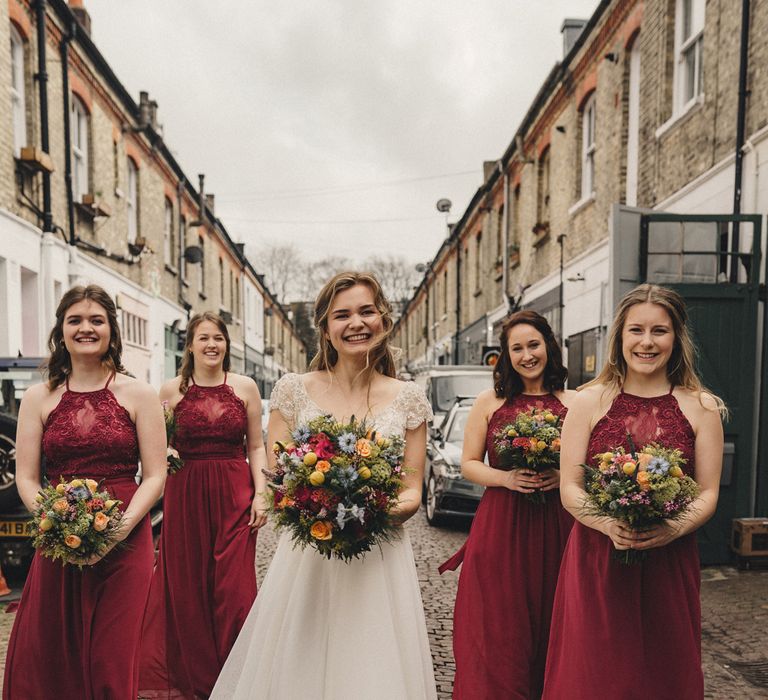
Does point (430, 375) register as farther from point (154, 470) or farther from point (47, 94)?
point (154, 470)

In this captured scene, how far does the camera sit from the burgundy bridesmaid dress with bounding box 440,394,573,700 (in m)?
3.48

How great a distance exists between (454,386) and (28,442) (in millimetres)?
9782

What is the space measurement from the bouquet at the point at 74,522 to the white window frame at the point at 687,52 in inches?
352

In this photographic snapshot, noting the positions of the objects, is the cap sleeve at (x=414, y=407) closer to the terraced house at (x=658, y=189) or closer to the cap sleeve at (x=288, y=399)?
the cap sleeve at (x=288, y=399)

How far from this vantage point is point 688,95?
969 cm

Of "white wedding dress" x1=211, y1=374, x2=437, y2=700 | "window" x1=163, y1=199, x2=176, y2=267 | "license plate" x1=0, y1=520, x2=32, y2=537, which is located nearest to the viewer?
"white wedding dress" x1=211, y1=374, x2=437, y2=700

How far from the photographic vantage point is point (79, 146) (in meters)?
14.6

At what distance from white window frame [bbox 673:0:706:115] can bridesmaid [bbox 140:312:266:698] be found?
7.61 m

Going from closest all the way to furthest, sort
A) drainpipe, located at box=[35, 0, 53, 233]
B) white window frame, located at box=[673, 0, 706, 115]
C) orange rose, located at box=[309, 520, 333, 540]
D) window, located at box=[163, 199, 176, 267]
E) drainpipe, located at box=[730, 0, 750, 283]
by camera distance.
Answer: orange rose, located at box=[309, 520, 333, 540]
drainpipe, located at box=[730, 0, 750, 283]
white window frame, located at box=[673, 0, 706, 115]
drainpipe, located at box=[35, 0, 53, 233]
window, located at box=[163, 199, 176, 267]

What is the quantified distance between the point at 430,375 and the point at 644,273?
6.45m

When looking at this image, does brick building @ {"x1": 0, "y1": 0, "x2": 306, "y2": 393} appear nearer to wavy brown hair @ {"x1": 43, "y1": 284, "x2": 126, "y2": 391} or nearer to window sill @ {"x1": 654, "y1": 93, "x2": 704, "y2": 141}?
wavy brown hair @ {"x1": 43, "y1": 284, "x2": 126, "y2": 391}

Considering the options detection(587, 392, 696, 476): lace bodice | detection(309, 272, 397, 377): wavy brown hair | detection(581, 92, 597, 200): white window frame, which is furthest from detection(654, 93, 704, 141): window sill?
detection(309, 272, 397, 377): wavy brown hair

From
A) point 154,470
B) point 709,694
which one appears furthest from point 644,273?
point 154,470

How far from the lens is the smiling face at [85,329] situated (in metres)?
3.15
